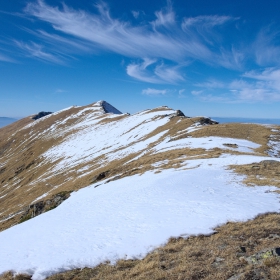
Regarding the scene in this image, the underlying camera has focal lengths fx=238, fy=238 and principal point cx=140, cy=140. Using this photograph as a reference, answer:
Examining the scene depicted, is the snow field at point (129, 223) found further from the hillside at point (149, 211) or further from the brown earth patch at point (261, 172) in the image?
the brown earth patch at point (261, 172)

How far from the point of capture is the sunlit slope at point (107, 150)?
35844 millimetres

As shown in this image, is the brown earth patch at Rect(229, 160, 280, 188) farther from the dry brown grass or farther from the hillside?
the dry brown grass

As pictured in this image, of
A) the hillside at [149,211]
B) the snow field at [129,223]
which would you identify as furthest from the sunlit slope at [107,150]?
the snow field at [129,223]

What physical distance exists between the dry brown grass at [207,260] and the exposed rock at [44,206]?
22147 mm

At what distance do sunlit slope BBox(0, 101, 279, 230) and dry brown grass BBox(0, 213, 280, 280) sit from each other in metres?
16.1

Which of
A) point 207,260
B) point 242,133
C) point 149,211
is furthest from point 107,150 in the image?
point 207,260

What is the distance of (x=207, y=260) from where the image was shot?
9102 mm

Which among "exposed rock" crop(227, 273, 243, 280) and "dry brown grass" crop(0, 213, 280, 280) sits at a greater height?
"exposed rock" crop(227, 273, 243, 280)

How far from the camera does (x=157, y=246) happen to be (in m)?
11.2

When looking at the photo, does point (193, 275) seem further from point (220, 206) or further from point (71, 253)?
point (220, 206)

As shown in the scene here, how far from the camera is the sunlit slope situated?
35.8m

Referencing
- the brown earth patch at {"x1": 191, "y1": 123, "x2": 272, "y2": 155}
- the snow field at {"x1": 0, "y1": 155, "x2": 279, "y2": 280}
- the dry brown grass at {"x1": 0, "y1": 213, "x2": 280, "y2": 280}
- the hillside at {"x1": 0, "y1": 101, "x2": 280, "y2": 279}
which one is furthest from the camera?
the brown earth patch at {"x1": 191, "y1": 123, "x2": 272, "y2": 155}

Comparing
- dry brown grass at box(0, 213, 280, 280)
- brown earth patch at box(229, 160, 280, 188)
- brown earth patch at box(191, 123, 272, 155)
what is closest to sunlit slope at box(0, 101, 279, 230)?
brown earth patch at box(191, 123, 272, 155)

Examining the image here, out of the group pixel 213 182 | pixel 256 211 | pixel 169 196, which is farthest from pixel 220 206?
pixel 213 182
